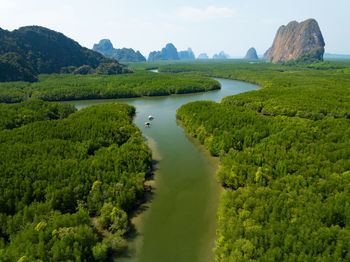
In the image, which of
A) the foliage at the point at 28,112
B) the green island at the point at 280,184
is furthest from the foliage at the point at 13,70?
the green island at the point at 280,184

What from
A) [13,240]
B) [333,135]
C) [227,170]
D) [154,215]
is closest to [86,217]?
[13,240]

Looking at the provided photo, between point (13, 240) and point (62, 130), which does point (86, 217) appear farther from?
point (62, 130)

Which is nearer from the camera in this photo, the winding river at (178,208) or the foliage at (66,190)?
the foliage at (66,190)

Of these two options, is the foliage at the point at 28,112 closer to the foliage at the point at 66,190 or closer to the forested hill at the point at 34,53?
the foliage at the point at 66,190

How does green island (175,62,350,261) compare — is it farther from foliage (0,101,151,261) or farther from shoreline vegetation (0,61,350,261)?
foliage (0,101,151,261)

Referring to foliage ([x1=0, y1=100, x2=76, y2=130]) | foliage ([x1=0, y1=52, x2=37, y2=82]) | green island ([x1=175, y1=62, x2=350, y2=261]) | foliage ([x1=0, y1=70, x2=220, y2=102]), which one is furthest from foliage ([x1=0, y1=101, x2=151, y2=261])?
foliage ([x1=0, y1=52, x2=37, y2=82])
